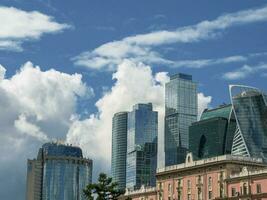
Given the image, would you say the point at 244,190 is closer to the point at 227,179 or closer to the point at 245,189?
the point at 245,189

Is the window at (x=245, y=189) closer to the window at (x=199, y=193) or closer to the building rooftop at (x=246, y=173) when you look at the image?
the building rooftop at (x=246, y=173)

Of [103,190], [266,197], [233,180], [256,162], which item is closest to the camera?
[103,190]

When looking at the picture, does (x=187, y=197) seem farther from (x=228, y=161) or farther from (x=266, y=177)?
(x=266, y=177)

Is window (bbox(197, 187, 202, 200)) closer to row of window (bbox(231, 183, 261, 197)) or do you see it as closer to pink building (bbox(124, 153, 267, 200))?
pink building (bbox(124, 153, 267, 200))

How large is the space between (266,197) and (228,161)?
842 inches

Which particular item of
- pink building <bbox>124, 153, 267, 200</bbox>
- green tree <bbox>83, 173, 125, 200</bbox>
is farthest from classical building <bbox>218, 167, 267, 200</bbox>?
green tree <bbox>83, 173, 125, 200</bbox>

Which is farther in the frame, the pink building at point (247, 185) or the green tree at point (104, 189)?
the pink building at point (247, 185)

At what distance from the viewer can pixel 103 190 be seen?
144250mm

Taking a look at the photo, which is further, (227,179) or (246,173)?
(227,179)

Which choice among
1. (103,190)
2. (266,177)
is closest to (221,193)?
(266,177)

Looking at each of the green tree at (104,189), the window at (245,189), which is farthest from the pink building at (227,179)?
the green tree at (104,189)

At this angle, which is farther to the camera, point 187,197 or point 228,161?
point 187,197

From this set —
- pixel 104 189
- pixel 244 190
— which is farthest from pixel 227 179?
pixel 104 189

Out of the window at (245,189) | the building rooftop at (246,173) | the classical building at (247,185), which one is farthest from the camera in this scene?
the window at (245,189)
